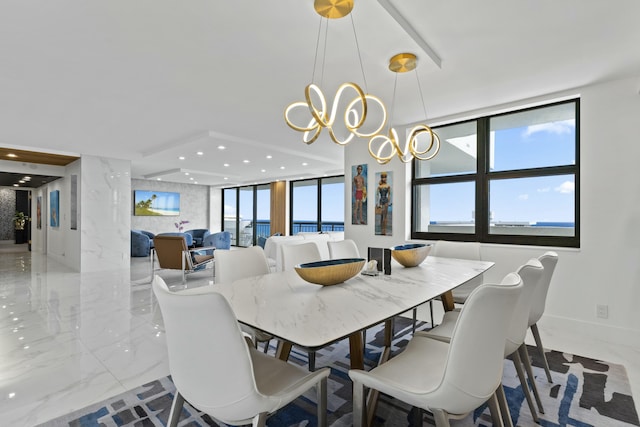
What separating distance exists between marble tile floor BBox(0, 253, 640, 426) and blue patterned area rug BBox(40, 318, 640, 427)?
0.41 ft

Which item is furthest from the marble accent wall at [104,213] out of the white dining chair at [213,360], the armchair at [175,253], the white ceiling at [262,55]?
the white dining chair at [213,360]

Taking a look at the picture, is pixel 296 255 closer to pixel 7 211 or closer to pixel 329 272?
pixel 329 272

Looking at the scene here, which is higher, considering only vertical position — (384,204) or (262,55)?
(262,55)

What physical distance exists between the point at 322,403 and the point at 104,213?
278 inches

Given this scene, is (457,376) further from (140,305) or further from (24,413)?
(140,305)

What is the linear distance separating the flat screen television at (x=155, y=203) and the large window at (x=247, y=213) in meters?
1.82

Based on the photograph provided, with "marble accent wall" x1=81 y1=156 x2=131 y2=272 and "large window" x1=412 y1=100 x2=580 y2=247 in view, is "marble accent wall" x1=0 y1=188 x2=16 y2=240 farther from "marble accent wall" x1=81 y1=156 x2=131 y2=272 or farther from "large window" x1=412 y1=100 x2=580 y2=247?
"large window" x1=412 y1=100 x2=580 y2=247

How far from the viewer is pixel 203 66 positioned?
272 centimetres

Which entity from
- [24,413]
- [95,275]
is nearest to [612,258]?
[24,413]

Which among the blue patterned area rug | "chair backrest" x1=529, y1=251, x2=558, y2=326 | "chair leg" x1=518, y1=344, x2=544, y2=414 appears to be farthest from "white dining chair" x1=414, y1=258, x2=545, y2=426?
"chair backrest" x1=529, y1=251, x2=558, y2=326

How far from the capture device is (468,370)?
1.05 meters

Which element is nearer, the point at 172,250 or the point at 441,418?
the point at 441,418

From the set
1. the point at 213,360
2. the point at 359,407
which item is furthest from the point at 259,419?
the point at 359,407

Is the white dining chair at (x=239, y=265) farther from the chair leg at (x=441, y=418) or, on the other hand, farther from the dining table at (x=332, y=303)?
the chair leg at (x=441, y=418)
